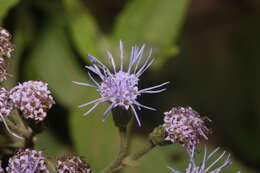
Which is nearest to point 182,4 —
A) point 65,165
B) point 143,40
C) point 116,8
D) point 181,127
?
point 143,40

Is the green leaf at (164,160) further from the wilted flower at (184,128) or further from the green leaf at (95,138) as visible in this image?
the wilted flower at (184,128)

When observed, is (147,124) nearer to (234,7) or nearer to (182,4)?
(182,4)

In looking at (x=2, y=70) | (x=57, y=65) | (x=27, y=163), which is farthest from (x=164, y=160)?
(x=2, y=70)

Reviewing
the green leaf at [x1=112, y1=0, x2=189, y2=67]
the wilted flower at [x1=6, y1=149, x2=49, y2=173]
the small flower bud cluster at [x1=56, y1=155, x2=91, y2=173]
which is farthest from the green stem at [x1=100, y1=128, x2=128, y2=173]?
the green leaf at [x1=112, y1=0, x2=189, y2=67]

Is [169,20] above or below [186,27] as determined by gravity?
above

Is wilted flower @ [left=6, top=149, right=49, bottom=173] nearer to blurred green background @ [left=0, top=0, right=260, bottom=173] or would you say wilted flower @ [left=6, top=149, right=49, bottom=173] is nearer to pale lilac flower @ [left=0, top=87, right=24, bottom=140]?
pale lilac flower @ [left=0, top=87, right=24, bottom=140]

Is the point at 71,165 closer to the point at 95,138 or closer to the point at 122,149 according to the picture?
the point at 122,149

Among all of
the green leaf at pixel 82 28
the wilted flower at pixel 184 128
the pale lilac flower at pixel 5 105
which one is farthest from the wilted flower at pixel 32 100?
the green leaf at pixel 82 28

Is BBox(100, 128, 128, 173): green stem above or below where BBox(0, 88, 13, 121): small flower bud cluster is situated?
below
